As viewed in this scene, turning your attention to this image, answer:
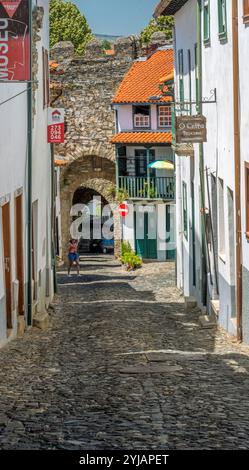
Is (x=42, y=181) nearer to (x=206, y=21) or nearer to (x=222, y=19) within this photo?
(x=206, y=21)

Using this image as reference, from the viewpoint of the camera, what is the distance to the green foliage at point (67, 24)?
232 ft

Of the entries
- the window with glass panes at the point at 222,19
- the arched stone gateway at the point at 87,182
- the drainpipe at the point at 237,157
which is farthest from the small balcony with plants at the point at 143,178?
the drainpipe at the point at 237,157

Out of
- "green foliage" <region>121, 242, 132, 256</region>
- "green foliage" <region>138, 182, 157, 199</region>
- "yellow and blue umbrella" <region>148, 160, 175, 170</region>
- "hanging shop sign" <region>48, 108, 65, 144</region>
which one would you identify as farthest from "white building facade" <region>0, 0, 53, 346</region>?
"green foliage" <region>138, 182, 157, 199</region>

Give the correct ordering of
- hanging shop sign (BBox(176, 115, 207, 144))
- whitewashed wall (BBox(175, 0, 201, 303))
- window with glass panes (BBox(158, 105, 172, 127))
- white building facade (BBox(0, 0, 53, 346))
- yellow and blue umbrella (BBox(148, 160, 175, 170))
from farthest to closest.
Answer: window with glass panes (BBox(158, 105, 172, 127))
yellow and blue umbrella (BBox(148, 160, 175, 170))
whitewashed wall (BBox(175, 0, 201, 303))
hanging shop sign (BBox(176, 115, 207, 144))
white building facade (BBox(0, 0, 53, 346))

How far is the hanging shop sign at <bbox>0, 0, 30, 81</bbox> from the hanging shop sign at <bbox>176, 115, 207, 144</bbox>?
16.5 feet

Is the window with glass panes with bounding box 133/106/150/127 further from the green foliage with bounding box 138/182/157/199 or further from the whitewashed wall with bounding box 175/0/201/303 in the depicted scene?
the whitewashed wall with bounding box 175/0/201/303

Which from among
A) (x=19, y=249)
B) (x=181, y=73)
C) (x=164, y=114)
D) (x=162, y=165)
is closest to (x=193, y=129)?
(x=19, y=249)

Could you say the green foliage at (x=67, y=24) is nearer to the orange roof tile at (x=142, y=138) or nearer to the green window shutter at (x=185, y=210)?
the orange roof tile at (x=142, y=138)

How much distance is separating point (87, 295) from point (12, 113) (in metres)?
10.8

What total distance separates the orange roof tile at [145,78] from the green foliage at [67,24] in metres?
25.8

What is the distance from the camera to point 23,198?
17781 millimetres

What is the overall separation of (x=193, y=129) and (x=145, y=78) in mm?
26603

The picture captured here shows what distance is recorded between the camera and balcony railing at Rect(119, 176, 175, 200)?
4366 centimetres

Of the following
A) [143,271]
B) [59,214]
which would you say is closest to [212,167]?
[143,271]
